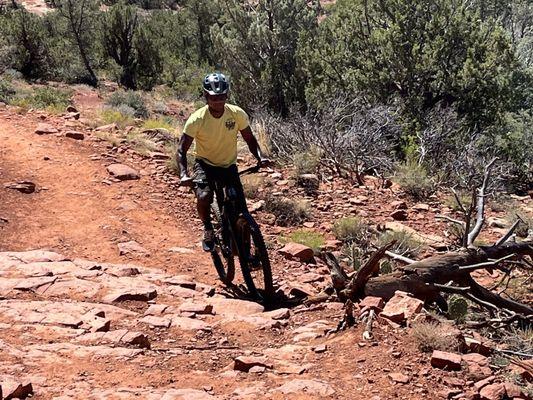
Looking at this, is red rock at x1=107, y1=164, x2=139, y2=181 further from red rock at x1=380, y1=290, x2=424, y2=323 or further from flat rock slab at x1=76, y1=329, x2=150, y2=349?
red rock at x1=380, y1=290, x2=424, y2=323

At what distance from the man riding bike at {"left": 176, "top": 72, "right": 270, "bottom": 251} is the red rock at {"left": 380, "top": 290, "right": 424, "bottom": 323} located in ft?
5.47

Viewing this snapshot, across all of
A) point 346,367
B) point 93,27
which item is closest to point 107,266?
point 346,367

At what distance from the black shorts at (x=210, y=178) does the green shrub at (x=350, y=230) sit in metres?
2.08

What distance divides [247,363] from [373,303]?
1.14 meters

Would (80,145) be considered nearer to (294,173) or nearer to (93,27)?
(294,173)

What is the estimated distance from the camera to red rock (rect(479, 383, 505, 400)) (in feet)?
10.6

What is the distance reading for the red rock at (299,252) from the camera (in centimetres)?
658

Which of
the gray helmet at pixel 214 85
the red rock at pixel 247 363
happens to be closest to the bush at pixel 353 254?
the gray helmet at pixel 214 85

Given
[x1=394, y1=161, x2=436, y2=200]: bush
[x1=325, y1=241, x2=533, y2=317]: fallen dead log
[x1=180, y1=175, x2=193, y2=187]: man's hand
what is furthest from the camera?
[x1=394, y1=161, x2=436, y2=200]: bush

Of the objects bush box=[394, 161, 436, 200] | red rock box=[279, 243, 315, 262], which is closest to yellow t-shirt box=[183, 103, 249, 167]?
red rock box=[279, 243, 315, 262]

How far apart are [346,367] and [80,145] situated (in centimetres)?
745

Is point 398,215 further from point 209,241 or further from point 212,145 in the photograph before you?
point 212,145

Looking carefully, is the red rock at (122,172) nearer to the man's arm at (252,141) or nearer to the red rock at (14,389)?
the man's arm at (252,141)

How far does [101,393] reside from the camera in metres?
3.38
